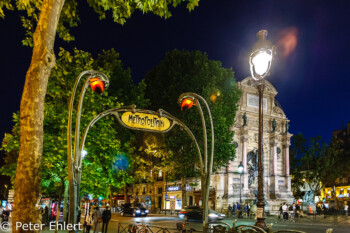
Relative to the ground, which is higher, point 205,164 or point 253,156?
point 253,156

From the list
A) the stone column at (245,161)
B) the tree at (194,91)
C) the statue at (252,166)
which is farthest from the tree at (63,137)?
the statue at (252,166)

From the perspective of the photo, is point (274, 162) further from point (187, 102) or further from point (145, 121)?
point (145, 121)

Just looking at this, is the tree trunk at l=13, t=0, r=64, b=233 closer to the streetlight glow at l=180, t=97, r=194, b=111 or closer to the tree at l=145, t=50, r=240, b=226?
the streetlight glow at l=180, t=97, r=194, b=111

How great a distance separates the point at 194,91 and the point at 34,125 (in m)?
27.6

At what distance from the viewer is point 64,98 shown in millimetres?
21094

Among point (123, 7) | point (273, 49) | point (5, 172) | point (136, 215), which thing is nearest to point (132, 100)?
point (5, 172)

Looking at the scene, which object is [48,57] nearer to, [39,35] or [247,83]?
[39,35]

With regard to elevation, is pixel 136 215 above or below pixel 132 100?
below

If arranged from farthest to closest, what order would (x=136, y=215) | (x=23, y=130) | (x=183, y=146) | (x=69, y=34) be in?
(x=136, y=215), (x=183, y=146), (x=69, y=34), (x=23, y=130)

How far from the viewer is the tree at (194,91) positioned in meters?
32.1

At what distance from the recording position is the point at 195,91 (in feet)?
109

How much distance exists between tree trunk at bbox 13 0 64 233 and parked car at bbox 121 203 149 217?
31412 mm

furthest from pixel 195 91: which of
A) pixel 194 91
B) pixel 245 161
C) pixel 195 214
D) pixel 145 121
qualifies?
pixel 145 121

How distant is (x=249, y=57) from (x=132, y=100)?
19497 millimetres
